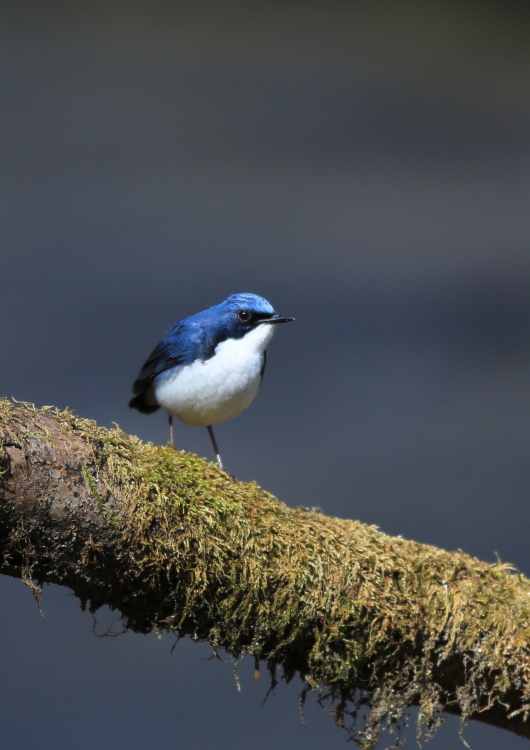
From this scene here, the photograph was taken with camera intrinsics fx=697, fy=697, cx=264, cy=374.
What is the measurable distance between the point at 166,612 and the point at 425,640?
90cm

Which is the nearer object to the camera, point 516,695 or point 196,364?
point 516,695

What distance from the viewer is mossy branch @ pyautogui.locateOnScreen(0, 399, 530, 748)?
1.96 metres

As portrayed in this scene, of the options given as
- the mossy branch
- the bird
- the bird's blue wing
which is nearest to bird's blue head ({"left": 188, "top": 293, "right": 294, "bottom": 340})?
the bird

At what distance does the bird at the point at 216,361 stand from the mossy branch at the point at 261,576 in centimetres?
95

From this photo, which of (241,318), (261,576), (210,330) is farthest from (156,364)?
(261,576)

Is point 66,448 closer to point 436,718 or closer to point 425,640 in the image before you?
point 425,640

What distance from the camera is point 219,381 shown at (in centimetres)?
339

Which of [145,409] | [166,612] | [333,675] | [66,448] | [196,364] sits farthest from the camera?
[145,409]

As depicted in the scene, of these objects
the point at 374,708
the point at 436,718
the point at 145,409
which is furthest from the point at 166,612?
the point at 145,409

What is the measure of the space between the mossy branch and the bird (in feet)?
3.12

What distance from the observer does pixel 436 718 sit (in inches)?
96.4

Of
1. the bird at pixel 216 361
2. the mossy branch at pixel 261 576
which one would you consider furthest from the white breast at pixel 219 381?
the mossy branch at pixel 261 576

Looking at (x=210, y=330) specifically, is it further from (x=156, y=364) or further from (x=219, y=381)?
(x=156, y=364)

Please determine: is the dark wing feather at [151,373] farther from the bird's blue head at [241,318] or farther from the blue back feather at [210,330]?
the bird's blue head at [241,318]
